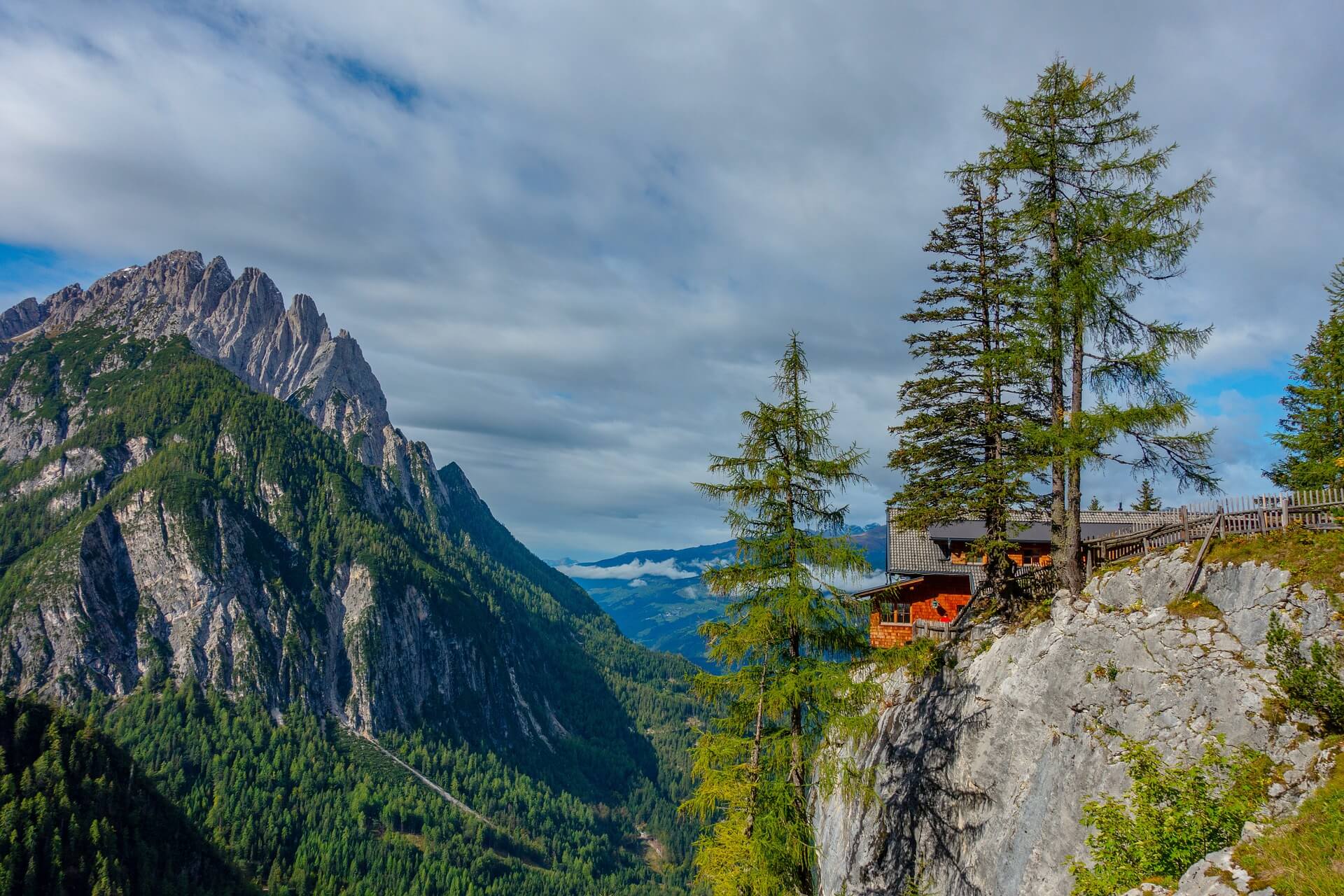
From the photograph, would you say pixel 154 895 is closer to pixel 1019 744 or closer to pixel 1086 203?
pixel 1019 744

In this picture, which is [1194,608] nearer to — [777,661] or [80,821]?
[777,661]

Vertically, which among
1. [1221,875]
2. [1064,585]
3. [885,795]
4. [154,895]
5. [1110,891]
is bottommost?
[154,895]

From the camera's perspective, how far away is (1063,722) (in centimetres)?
1855

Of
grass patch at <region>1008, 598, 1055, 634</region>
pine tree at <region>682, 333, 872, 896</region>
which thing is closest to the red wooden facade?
grass patch at <region>1008, 598, 1055, 634</region>

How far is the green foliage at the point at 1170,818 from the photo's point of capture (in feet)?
43.1

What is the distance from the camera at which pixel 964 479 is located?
2394 cm

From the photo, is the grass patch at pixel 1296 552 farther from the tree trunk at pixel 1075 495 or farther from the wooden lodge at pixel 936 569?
the wooden lodge at pixel 936 569

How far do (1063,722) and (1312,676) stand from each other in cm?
550

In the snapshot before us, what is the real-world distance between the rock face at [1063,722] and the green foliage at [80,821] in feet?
454

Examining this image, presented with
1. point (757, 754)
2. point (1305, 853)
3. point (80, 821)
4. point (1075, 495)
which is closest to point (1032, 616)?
point (1075, 495)

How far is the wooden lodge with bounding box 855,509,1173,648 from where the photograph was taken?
33.5m

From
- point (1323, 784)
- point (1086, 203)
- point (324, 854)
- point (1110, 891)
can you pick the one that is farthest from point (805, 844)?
point (324, 854)

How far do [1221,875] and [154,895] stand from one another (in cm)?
15881

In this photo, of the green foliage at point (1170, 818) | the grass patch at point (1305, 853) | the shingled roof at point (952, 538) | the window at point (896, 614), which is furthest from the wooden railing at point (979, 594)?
the grass patch at point (1305, 853)
